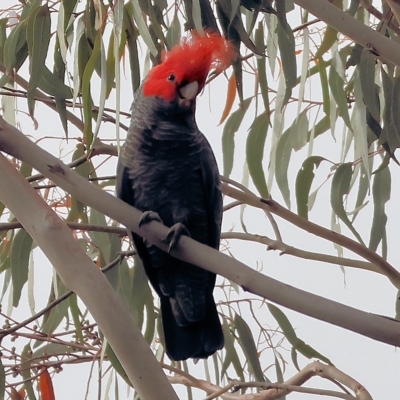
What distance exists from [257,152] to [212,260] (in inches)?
19.2

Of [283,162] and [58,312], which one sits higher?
[283,162]

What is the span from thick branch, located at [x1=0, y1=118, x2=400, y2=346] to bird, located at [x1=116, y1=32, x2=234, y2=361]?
364 millimetres

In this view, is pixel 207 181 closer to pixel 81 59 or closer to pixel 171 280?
pixel 171 280

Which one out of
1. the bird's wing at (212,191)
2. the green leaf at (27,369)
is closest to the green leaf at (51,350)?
the green leaf at (27,369)

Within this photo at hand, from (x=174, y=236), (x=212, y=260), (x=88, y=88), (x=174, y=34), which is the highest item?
(x=174, y=34)

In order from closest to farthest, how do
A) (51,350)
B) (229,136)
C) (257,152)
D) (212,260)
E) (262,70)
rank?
(212,260), (262,70), (257,152), (229,136), (51,350)

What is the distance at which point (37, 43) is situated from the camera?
961mm

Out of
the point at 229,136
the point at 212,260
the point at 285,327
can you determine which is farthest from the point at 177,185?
the point at 212,260

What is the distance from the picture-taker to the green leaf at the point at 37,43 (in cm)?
94

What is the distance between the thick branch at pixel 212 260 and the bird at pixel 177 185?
1.19 feet

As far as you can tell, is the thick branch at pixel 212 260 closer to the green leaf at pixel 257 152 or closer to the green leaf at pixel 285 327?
the green leaf at pixel 257 152

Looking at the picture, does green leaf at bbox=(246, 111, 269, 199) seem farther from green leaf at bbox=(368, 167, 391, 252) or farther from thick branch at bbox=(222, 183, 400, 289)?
green leaf at bbox=(368, 167, 391, 252)

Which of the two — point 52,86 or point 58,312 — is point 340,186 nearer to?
point 52,86

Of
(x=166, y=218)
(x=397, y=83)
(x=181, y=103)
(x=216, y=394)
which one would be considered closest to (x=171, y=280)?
(x=166, y=218)
